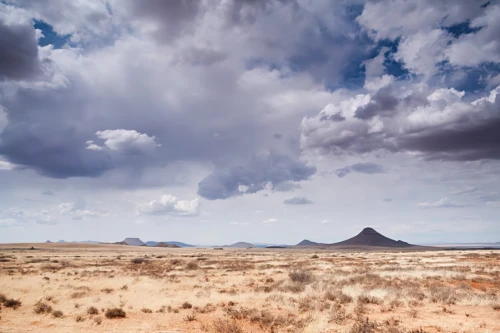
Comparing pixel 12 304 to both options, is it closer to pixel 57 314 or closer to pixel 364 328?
pixel 57 314

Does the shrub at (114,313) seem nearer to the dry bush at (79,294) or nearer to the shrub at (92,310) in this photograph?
the shrub at (92,310)

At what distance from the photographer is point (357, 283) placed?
25281 millimetres

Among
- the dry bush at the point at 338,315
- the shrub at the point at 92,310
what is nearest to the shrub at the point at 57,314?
the shrub at the point at 92,310

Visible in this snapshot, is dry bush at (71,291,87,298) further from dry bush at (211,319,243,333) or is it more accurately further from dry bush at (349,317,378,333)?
dry bush at (349,317,378,333)

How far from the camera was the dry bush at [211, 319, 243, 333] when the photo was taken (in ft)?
Result: 41.9

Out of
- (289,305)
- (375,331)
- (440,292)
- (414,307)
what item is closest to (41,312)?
(289,305)

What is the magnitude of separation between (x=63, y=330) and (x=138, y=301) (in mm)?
6281

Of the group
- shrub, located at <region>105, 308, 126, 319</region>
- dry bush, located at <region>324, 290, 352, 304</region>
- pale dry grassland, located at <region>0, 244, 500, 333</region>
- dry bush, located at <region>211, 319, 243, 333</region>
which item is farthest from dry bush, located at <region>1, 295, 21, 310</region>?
dry bush, located at <region>324, 290, 352, 304</region>

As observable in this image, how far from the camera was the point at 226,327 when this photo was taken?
42.9ft

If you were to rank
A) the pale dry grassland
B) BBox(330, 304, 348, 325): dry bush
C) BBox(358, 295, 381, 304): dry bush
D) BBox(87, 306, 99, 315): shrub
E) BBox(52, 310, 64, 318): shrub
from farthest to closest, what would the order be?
BBox(358, 295, 381, 304): dry bush
BBox(87, 306, 99, 315): shrub
BBox(52, 310, 64, 318): shrub
BBox(330, 304, 348, 325): dry bush
the pale dry grassland

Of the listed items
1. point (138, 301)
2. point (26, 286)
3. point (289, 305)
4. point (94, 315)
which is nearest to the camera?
point (94, 315)

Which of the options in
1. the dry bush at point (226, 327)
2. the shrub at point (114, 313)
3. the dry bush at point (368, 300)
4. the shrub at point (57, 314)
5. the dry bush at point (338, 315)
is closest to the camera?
the dry bush at point (226, 327)

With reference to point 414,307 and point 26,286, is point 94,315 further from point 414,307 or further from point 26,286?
point 414,307

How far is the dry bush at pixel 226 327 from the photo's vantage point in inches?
503
